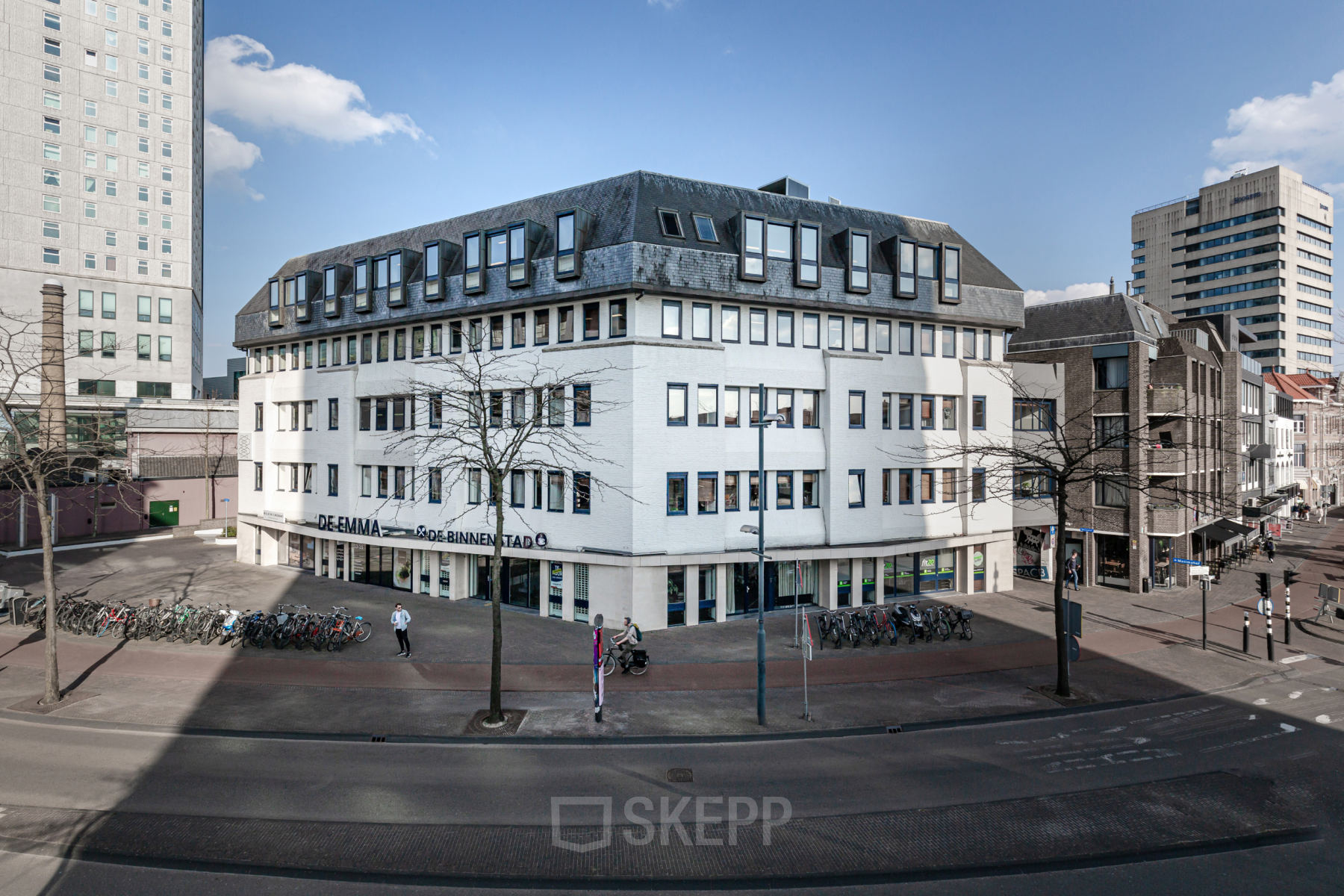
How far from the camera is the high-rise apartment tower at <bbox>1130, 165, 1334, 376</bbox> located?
90.2 m

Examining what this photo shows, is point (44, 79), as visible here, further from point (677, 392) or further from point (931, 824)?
point (931, 824)

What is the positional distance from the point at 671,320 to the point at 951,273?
1328 cm

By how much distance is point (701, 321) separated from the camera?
24.8 meters

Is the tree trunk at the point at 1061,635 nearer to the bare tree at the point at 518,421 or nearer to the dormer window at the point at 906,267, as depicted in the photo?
the dormer window at the point at 906,267

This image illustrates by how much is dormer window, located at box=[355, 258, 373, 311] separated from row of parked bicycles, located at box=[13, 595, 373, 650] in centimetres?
1457

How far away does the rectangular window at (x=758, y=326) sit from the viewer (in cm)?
2562

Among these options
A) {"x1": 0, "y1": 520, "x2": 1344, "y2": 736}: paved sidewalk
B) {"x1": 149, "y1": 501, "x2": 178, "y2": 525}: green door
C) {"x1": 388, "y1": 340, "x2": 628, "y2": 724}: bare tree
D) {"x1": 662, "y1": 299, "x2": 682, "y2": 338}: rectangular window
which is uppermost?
{"x1": 662, "y1": 299, "x2": 682, "y2": 338}: rectangular window

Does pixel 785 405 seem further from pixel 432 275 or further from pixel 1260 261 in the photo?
pixel 1260 261

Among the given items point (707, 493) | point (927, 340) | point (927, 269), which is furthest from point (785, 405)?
point (927, 269)

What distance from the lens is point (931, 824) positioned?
10930 millimetres

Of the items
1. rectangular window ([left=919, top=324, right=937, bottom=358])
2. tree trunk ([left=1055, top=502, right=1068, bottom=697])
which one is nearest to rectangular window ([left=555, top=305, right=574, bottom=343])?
rectangular window ([left=919, top=324, right=937, bottom=358])

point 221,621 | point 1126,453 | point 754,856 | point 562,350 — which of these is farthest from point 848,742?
point 1126,453

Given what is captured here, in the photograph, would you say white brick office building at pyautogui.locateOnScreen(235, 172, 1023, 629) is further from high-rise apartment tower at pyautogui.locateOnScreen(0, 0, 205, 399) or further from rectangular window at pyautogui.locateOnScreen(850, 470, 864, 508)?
high-rise apartment tower at pyautogui.locateOnScreen(0, 0, 205, 399)

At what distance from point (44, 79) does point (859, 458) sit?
71198mm
